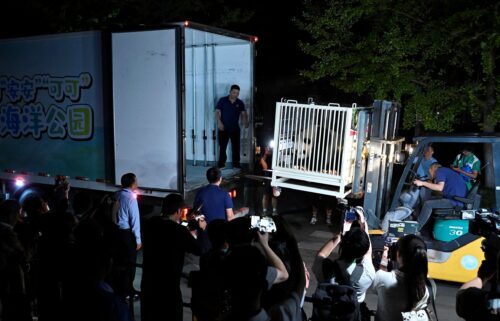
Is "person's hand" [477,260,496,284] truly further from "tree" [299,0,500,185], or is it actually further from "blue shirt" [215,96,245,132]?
"tree" [299,0,500,185]

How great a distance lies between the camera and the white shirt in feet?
11.9

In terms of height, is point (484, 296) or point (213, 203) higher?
point (484, 296)

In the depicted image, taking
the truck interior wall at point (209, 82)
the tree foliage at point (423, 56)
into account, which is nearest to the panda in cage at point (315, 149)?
the truck interior wall at point (209, 82)

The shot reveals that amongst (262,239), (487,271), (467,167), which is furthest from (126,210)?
(467,167)

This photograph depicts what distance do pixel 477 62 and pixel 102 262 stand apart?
373 inches

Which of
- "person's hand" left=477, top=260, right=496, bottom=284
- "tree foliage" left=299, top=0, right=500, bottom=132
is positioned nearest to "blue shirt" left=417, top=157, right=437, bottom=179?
"tree foliage" left=299, top=0, right=500, bottom=132

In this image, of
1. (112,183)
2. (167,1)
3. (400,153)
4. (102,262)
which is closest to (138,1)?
(167,1)

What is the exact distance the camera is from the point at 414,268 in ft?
11.8

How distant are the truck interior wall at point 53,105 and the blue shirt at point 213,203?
2.48 metres

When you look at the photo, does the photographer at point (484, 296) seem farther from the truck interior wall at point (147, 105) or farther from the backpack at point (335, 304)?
the truck interior wall at point (147, 105)

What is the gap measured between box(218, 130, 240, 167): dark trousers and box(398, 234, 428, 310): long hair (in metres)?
5.80

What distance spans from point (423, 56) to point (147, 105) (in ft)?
19.3

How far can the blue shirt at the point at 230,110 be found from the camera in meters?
9.14

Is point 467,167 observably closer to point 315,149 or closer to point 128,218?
point 315,149
